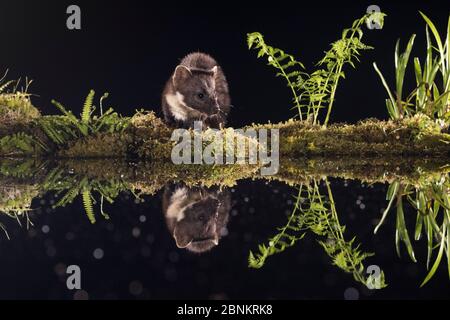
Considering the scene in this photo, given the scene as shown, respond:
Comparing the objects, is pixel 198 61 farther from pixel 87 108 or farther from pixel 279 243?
pixel 279 243

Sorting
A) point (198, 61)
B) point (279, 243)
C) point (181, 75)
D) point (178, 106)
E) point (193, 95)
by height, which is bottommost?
point (279, 243)

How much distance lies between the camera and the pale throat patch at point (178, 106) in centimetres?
752

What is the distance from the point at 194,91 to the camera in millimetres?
7441

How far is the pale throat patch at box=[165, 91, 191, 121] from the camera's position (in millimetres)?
7523

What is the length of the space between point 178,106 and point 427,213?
4.69 meters

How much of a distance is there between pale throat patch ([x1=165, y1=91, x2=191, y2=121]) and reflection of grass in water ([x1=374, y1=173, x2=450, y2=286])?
12.3 feet

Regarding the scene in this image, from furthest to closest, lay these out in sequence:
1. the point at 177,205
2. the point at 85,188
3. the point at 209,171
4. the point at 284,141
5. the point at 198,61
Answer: the point at 198,61 → the point at 284,141 → the point at 209,171 → the point at 85,188 → the point at 177,205

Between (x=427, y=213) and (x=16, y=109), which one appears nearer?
(x=427, y=213)

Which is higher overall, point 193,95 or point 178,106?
point 193,95

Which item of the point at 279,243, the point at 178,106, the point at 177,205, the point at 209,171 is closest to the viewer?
the point at 279,243

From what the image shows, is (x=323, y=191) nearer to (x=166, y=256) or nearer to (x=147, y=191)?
(x=147, y=191)

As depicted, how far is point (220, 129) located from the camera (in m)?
7.39

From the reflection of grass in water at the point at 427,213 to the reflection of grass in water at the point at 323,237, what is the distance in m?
0.24

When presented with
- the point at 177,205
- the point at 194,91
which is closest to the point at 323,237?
the point at 177,205
